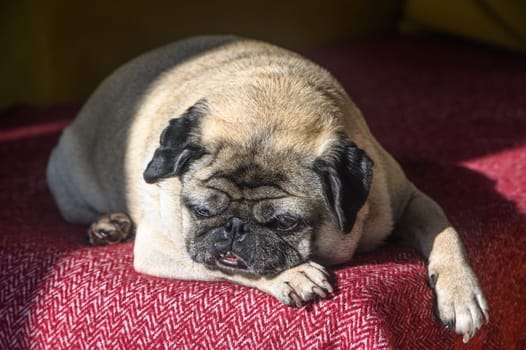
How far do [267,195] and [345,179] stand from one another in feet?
0.77

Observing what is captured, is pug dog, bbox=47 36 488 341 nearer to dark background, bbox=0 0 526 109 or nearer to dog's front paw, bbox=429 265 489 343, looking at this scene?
dog's front paw, bbox=429 265 489 343

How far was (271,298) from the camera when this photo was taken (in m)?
2.68

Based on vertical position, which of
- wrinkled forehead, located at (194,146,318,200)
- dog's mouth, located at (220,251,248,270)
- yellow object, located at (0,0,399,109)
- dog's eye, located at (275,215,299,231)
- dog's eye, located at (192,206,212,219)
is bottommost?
yellow object, located at (0,0,399,109)

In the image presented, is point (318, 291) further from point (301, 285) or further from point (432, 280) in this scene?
point (432, 280)

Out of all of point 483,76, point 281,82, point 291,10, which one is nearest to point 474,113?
point 483,76

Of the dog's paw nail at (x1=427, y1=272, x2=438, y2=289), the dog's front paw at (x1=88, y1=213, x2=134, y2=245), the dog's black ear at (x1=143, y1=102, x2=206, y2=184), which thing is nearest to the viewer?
the dog's black ear at (x1=143, y1=102, x2=206, y2=184)

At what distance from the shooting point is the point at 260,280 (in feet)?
8.92

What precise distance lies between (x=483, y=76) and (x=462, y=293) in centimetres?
344

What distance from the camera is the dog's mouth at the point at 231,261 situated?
2670mm

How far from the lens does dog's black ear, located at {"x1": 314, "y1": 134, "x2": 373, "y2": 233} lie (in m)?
2.60

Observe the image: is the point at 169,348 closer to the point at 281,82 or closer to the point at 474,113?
the point at 281,82

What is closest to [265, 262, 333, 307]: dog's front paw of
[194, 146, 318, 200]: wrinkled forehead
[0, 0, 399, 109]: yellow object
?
[194, 146, 318, 200]: wrinkled forehead

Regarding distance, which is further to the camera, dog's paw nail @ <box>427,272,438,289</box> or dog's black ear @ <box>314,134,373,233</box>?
dog's paw nail @ <box>427,272,438,289</box>

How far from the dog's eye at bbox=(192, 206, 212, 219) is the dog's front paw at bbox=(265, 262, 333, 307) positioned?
0.28 meters
